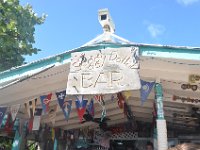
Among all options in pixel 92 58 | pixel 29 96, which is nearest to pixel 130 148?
pixel 29 96

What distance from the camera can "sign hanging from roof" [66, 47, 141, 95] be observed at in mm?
5160

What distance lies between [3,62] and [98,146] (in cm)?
653

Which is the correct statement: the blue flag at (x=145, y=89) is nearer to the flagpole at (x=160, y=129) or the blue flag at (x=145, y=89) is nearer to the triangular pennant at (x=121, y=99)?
the flagpole at (x=160, y=129)

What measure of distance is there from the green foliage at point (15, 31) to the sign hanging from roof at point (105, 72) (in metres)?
8.47

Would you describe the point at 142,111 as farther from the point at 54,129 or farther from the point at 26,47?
the point at 26,47

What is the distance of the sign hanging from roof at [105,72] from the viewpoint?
16.9 feet

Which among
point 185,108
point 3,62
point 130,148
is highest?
point 3,62

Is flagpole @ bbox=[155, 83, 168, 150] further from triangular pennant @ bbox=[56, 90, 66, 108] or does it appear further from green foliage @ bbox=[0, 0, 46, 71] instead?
green foliage @ bbox=[0, 0, 46, 71]

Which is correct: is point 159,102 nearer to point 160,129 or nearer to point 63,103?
point 160,129

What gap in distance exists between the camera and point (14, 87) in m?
7.12

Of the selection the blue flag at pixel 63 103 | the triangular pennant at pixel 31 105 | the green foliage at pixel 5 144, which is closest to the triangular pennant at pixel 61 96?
the blue flag at pixel 63 103

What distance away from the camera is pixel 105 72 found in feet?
17.5

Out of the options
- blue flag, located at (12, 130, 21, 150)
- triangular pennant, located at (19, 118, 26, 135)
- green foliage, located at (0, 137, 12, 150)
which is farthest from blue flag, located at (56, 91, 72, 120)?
green foliage, located at (0, 137, 12, 150)

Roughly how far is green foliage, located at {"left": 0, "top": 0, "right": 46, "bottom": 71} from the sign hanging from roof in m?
8.47
